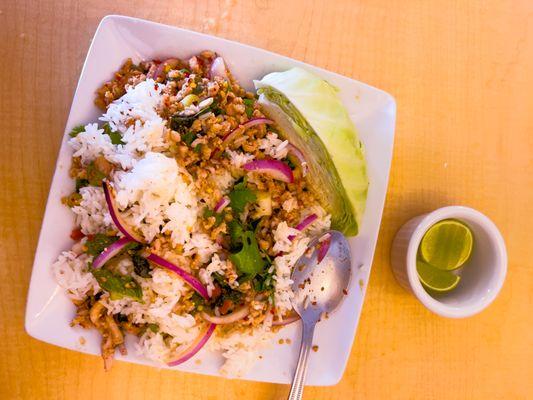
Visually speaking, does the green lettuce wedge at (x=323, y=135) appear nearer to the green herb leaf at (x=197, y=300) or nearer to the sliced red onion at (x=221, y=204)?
the sliced red onion at (x=221, y=204)

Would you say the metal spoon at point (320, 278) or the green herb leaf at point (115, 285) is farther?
the metal spoon at point (320, 278)

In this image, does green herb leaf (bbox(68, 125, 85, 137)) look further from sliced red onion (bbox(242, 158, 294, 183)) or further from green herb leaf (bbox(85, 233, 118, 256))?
sliced red onion (bbox(242, 158, 294, 183))

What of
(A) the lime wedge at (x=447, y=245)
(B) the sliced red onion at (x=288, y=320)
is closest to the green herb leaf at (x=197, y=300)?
(B) the sliced red onion at (x=288, y=320)

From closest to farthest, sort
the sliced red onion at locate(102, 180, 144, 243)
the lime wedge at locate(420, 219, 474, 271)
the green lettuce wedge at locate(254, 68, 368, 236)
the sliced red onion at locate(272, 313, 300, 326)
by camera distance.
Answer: the sliced red onion at locate(102, 180, 144, 243) → the green lettuce wedge at locate(254, 68, 368, 236) → the sliced red onion at locate(272, 313, 300, 326) → the lime wedge at locate(420, 219, 474, 271)

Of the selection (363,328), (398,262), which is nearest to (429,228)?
(398,262)

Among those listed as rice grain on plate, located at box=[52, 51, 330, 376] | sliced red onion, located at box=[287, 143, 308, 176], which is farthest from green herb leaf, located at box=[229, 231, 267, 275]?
sliced red onion, located at box=[287, 143, 308, 176]
